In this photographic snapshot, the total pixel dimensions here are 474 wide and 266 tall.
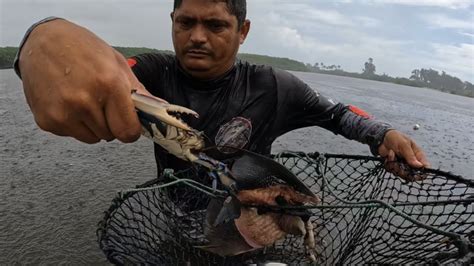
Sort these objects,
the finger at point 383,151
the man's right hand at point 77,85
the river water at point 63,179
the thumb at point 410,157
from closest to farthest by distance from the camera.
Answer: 1. the man's right hand at point 77,85
2. the thumb at point 410,157
3. the finger at point 383,151
4. the river water at point 63,179

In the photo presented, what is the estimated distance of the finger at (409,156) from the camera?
2.47 meters

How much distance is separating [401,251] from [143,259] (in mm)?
1506

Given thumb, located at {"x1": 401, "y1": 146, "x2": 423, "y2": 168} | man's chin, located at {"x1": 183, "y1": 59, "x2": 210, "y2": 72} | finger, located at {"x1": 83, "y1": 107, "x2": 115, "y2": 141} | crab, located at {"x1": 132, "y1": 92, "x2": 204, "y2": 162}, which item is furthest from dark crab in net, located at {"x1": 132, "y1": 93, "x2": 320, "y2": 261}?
man's chin, located at {"x1": 183, "y1": 59, "x2": 210, "y2": 72}

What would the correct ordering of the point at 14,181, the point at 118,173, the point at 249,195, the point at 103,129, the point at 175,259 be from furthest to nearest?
1. the point at 118,173
2. the point at 14,181
3. the point at 175,259
4. the point at 249,195
5. the point at 103,129

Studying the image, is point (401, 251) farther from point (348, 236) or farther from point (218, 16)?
point (218, 16)

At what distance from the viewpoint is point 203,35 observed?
8.72 ft

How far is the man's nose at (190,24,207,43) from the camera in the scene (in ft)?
8.66

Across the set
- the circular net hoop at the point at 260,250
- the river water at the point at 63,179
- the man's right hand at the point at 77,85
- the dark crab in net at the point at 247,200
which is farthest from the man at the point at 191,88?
the river water at the point at 63,179

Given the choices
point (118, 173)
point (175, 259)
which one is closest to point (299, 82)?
point (175, 259)

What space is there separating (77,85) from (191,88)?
1.69 meters

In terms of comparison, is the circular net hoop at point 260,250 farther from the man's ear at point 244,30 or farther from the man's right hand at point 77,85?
the man's ear at point 244,30

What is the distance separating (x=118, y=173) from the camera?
17.3ft

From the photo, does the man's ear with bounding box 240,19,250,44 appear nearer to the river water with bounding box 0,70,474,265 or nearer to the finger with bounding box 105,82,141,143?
the finger with bounding box 105,82,141,143

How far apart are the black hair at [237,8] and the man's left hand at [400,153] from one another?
1.40 meters
